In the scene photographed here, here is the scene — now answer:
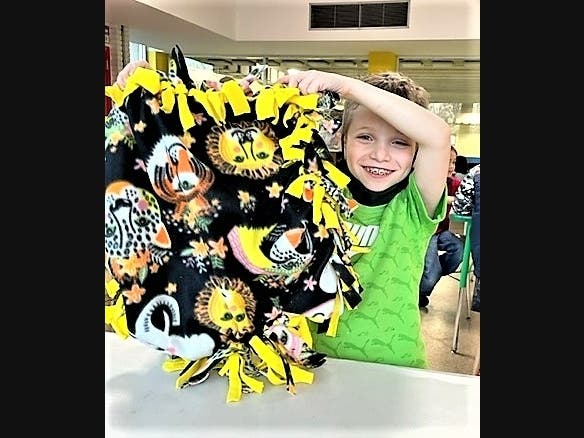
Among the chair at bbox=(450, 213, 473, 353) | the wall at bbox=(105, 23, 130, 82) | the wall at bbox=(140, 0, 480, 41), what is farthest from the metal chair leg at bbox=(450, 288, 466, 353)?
the wall at bbox=(105, 23, 130, 82)

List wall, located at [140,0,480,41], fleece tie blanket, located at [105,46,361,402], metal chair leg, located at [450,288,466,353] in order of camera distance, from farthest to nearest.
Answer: metal chair leg, located at [450,288,466,353] < wall, located at [140,0,480,41] < fleece tie blanket, located at [105,46,361,402]

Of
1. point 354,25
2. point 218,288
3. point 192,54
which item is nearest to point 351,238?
point 218,288

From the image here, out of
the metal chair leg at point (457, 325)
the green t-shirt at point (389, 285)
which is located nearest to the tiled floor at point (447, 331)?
the metal chair leg at point (457, 325)

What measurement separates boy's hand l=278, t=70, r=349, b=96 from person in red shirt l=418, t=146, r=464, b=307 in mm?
488

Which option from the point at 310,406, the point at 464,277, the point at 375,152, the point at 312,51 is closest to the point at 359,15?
the point at 312,51

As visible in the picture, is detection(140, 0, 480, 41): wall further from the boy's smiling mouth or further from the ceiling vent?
the boy's smiling mouth

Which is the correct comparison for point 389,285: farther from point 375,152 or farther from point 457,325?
point 457,325

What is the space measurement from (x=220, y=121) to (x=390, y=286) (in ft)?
1.14

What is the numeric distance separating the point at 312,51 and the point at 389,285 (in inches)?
19.3

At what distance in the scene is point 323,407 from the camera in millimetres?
516

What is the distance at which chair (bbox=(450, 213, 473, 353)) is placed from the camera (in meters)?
0.93

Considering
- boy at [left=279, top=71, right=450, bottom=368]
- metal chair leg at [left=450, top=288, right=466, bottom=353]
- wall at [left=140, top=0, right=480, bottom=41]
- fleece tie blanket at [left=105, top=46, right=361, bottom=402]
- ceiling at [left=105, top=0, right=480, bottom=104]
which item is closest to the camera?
fleece tie blanket at [left=105, top=46, right=361, bottom=402]

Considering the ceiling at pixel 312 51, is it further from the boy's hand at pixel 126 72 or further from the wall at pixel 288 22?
the boy's hand at pixel 126 72

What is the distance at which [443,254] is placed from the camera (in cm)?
107
